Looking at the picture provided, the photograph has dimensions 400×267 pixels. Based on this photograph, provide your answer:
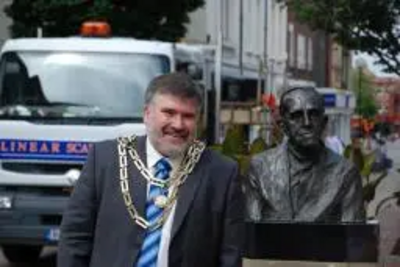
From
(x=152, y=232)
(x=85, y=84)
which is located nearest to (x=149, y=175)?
(x=152, y=232)

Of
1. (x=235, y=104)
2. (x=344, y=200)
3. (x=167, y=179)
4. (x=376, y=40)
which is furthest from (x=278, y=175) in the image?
(x=235, y=104)

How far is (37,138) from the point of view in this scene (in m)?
11.8

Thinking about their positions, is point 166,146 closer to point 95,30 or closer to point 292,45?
point 95,30

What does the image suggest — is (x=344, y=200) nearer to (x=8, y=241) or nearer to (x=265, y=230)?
(x=265, y=230)

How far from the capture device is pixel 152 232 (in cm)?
413

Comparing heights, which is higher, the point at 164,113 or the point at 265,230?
the point at 164,113

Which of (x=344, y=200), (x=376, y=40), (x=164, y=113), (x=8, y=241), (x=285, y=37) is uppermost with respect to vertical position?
(x=285, y=37)

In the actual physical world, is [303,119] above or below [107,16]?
below

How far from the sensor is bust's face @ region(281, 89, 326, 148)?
18.3 ft

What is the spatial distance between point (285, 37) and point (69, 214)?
4829 centimetres

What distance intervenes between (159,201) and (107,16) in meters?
17.7

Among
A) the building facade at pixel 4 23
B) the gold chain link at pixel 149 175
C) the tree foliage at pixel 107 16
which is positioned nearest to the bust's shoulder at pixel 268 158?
the gold chain link at pixel 149 175

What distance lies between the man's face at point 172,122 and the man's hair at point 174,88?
17 mm

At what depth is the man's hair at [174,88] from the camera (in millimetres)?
4129
